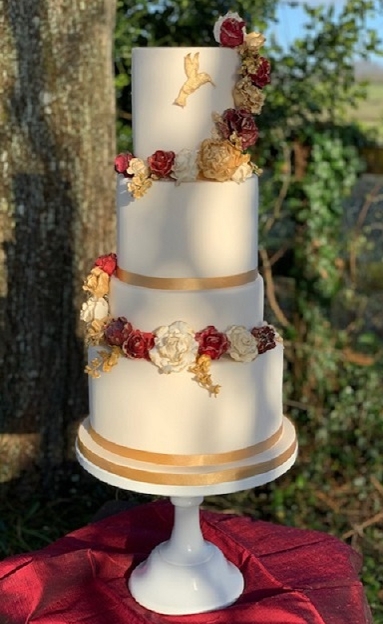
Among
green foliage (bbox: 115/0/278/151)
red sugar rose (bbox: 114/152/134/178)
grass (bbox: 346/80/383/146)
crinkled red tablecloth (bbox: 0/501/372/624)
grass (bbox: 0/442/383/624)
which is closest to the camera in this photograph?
red sugar rose (bbox: 114/152/134/178)

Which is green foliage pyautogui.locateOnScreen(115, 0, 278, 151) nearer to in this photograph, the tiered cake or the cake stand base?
the tiered cake

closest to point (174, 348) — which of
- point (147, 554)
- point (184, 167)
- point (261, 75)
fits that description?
point (184, 167)

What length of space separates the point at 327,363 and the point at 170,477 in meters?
2.40

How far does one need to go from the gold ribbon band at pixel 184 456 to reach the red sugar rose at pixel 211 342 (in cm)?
24

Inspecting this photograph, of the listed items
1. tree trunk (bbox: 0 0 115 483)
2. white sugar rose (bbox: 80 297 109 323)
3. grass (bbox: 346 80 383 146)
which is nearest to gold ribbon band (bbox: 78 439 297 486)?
white sugar rose (bbox: 80 297 109 323)

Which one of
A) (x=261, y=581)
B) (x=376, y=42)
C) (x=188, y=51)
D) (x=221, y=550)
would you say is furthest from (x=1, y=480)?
(x=376, y=42)

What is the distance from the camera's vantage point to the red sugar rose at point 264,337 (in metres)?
2.00

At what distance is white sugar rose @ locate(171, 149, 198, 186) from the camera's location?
191 centimetres

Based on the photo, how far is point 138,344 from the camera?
192 centimetres

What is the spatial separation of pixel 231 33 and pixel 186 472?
1.03 m

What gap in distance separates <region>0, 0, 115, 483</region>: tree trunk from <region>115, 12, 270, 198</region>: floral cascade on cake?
1.16 m

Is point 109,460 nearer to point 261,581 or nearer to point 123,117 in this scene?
point 261,581

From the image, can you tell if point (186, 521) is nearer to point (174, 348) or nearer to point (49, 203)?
point (174, 348)

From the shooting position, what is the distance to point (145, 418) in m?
1.95
